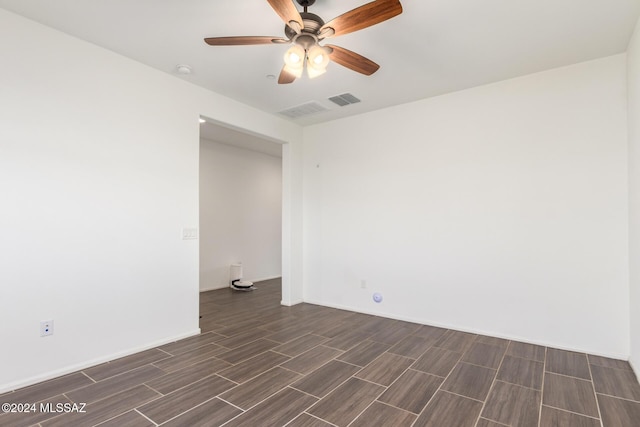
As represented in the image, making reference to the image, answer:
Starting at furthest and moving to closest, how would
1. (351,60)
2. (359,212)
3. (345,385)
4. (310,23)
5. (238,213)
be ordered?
1. (238,213)
2. (359,212)
3. (345,385)
4. (351,60)
5. (310,23)

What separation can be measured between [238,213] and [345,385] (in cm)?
457

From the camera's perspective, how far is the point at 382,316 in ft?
13.9

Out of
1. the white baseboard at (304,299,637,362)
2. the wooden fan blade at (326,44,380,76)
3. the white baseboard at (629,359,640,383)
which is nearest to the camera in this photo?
the wooden fan blade at (326,44,380,76)

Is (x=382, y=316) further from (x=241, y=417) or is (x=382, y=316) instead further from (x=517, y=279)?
(x=241, y=417)

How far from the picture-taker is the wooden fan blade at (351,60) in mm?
2225

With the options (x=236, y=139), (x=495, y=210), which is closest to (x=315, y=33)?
(x=495, y=210)

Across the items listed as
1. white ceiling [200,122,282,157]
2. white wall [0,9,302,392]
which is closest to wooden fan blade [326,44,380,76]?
white wall [0,9,302,392]

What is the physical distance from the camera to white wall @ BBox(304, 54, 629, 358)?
117 inches

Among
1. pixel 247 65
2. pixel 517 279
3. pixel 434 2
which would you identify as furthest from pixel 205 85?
pixel 517 279

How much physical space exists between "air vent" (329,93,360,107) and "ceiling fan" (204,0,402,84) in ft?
4.61

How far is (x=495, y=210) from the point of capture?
3.47 metres

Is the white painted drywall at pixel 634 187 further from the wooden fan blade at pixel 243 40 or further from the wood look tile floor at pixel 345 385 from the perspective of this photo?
the wooden fan blade at pixel 243 40

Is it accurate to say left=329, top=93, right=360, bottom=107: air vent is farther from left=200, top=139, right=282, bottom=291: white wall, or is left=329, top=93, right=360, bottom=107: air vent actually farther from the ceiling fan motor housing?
left=200, top=139, right=282, bottom=291: white wall

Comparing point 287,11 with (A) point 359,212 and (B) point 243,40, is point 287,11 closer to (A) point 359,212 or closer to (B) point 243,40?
(B) point 243,40
